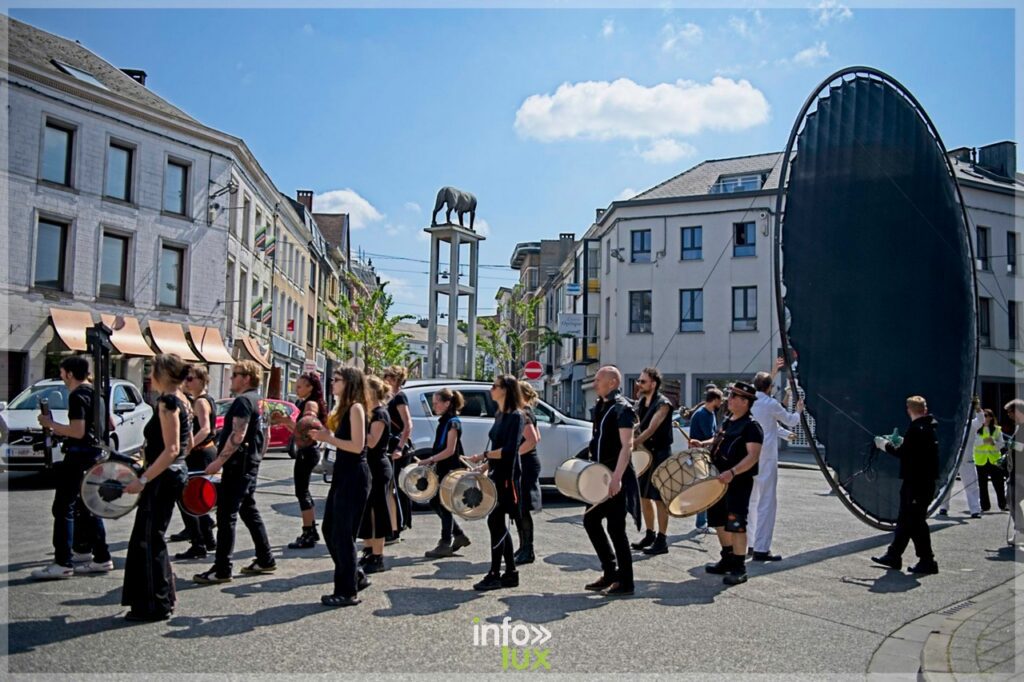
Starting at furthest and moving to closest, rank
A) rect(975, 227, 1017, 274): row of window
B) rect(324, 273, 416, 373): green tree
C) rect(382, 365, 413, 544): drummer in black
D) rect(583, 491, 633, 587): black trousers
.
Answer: rect(324, 273, 416, 373): green tree → rect(975, 227, 1017, 274): row of window → rect(382, 365, 413, 544): drummer in black → rect(583, 491, 633, 587): black trousers

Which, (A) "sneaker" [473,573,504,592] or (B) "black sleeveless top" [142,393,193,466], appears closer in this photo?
(B) "black sleeveless top" [142,393,193,466]

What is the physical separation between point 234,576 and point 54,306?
23168mm

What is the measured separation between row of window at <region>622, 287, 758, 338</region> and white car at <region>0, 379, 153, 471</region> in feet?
90.2

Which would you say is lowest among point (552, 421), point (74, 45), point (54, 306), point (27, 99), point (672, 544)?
point (672, 544)

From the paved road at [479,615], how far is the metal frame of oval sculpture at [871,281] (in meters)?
1.45

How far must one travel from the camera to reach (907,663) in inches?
218

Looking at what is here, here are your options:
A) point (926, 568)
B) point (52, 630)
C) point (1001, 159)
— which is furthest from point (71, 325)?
point (1001, 159)

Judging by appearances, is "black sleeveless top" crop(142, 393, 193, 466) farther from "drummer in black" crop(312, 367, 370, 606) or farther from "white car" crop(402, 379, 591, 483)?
"white car" crop(402, 379, 591, 483)

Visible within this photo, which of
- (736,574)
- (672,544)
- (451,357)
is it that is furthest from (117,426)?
(451,357)

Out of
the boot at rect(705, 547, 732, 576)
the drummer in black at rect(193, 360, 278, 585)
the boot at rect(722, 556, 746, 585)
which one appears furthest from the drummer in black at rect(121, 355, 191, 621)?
the boot at rect(705, 547, 732, 576)

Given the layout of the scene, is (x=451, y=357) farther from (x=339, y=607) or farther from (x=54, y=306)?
(x=339, y=607)

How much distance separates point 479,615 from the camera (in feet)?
21.2

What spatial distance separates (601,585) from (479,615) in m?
1.32

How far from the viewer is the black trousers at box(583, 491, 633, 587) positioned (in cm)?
708
